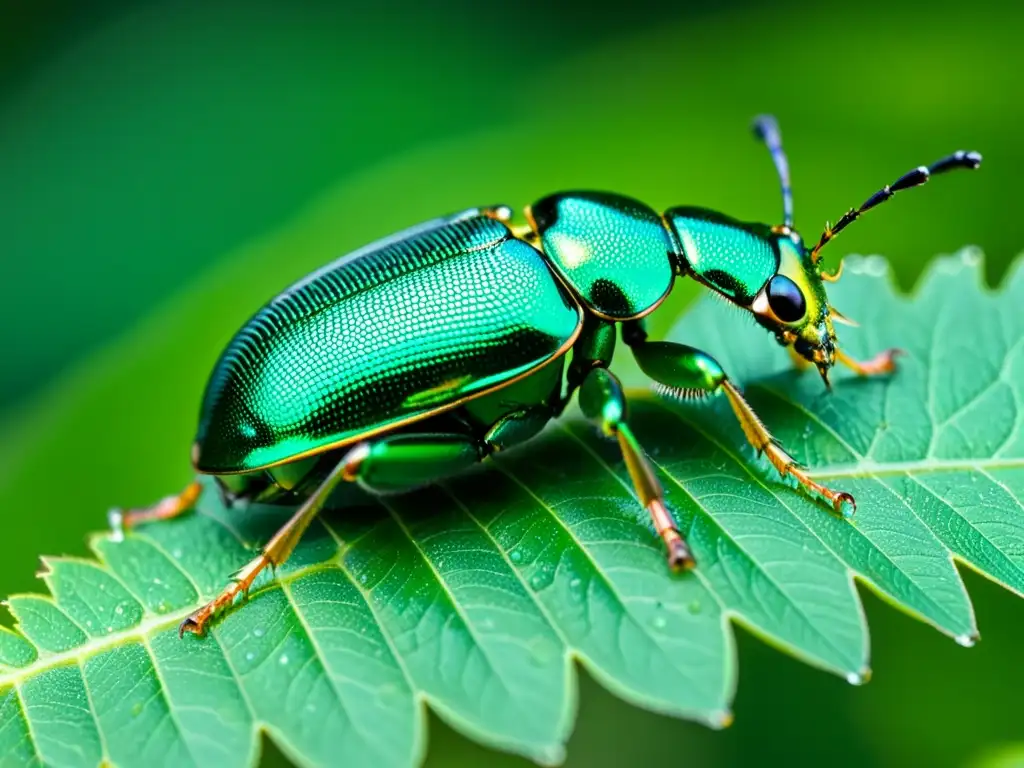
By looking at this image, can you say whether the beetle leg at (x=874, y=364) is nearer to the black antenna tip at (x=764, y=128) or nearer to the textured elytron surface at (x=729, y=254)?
the textured elytron surface at (x=729, y=254)

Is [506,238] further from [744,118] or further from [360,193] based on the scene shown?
[744,118]

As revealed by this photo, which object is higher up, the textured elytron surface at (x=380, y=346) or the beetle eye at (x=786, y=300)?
the textured elytron surface at (x=380, y=346)

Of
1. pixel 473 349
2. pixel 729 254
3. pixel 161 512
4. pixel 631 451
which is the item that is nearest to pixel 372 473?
pixel 473 349

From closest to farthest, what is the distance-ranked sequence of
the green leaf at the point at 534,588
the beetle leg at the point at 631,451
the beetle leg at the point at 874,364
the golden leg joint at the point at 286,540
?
the green leaf at the point at 534,588
the beetle leg at the point at 631,451
the golden leg joint at the point at 286,540
the beetle leg at the point at 874,364

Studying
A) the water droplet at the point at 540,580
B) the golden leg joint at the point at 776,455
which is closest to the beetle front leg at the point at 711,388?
the golden leg joint at the point at 776,455

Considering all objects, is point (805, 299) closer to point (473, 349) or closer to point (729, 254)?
point (729, 254)

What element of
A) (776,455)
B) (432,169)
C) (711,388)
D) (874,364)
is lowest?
(874,364)

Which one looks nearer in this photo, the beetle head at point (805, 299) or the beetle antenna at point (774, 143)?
the beetle head at point (805, 299)
